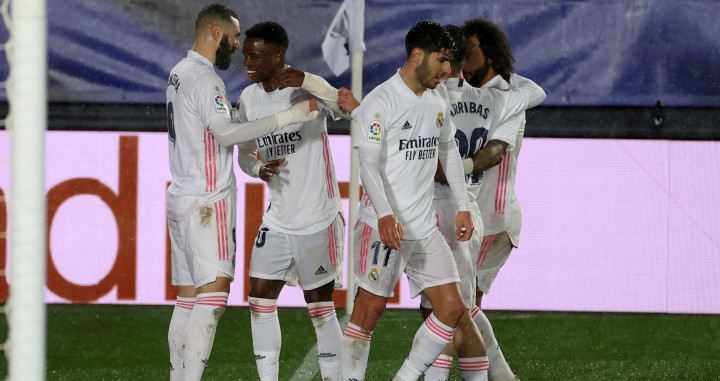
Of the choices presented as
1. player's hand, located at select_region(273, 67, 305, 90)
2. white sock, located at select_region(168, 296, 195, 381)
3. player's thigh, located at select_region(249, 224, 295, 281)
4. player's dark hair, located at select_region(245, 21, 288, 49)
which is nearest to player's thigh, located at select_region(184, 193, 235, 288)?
player's thigh, located at select_region(249, 224, 295, 281)

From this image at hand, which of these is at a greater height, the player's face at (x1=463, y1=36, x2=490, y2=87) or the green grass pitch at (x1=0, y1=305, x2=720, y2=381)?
the player's face at (x1=463, y1=36, x2=490, y2=87)

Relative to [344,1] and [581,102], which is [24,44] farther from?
[581,102]

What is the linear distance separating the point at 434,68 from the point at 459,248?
33.4 inches

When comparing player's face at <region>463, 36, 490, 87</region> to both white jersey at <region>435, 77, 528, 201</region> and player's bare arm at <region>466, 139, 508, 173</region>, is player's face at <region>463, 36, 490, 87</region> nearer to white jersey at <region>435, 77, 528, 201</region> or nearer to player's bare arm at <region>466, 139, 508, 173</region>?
white jersey at <region>435, 77, 528, 201</region>

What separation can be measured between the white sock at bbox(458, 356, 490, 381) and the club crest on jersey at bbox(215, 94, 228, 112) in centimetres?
145

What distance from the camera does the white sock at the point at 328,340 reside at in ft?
14.7

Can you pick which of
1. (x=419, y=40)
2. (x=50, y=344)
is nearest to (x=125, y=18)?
(x=50, y=344)

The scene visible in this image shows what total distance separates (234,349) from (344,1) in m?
2.59

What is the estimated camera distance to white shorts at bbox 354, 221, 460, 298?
4.10 m

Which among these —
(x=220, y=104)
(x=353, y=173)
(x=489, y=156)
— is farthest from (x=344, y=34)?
(x=220, y=104)

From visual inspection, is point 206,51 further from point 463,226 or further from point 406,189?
point 463,226

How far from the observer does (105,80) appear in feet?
24.5

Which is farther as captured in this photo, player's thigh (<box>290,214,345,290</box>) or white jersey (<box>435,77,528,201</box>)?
white jersey (<box>435,77,528,201</box>)

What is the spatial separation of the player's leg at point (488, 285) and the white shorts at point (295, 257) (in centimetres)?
71
